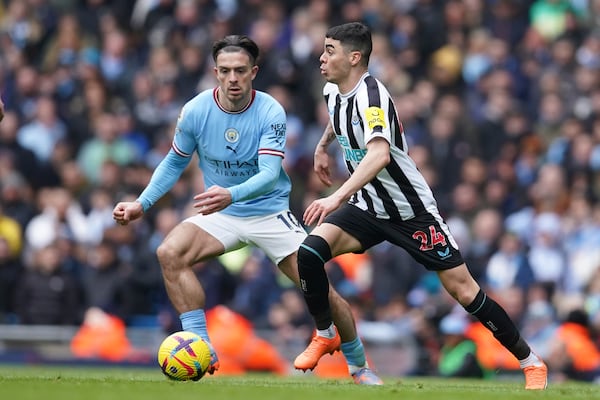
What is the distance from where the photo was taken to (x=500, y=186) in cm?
1759

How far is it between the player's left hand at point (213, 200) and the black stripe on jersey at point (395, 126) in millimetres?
1342

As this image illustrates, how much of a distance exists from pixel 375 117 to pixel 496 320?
1844 millimetres

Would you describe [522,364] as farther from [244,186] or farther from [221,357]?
[221,357]

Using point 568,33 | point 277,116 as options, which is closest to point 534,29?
point 568,33

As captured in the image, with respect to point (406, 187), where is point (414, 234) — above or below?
below

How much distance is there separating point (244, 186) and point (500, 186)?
757 centimetres

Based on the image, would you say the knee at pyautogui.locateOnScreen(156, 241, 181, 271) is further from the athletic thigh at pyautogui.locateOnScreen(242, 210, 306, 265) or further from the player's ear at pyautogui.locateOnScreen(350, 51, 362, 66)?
the player's ear at pyautogui.locateOnScreen(350, 51, 362, 66)

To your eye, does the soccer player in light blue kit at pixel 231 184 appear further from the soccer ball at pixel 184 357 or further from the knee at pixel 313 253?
the knee at pixel 313 253

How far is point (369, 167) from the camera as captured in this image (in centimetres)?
1012

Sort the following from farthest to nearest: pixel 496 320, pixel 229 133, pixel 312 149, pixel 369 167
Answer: pixel 312 149 < pixel 229 133 < pixel 496 320 < pixel 369 167

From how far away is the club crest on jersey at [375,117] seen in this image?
33.8 feet

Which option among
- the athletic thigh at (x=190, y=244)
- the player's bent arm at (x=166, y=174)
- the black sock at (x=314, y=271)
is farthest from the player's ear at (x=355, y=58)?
the athletic thigh at (x=190, y=244)

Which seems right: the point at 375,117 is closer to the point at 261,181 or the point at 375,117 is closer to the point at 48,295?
the point at 261,181

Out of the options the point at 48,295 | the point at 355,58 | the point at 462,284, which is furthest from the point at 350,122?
the point at 48,295
